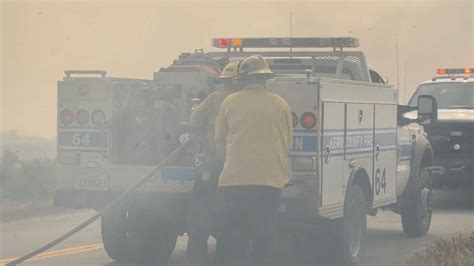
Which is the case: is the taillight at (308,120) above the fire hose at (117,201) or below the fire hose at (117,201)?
above

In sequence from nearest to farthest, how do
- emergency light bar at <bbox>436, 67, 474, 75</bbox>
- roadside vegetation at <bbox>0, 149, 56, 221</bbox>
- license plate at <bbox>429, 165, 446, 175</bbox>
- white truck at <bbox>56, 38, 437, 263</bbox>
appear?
white truck at <bbox>56, 38, 437, 263</bbox> < roadside vegetation at <bbox>0, 149, 56, 221</bbox> < license plate at <bbox>429, 165, 446, 175</bbox> < emergency light bar at <bbox>436, 67, 474, 75</bbox>

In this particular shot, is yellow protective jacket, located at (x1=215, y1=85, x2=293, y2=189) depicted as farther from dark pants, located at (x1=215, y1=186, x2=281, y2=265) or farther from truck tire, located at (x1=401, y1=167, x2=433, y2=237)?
truck tire, located at (x1=401, y1=167, x2=433, y2=237)

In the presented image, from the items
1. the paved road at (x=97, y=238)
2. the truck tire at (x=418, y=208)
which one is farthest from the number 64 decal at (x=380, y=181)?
the truck tire at (x=418, y=208)

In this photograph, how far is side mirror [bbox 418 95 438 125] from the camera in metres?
11.8

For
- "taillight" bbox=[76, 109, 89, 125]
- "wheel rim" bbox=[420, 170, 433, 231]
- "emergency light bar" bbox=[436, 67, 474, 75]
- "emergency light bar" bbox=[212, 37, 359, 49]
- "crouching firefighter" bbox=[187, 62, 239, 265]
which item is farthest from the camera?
"emergency light bar" bbox=[436, 67, 474, 75]

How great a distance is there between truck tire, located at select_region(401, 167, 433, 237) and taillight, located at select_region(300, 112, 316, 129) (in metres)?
3.70

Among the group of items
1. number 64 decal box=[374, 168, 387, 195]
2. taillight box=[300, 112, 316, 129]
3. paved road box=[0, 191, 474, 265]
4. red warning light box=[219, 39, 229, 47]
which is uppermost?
red warning light box=[219, 39, 229, 47]

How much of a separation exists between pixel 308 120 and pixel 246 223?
1.38 metres

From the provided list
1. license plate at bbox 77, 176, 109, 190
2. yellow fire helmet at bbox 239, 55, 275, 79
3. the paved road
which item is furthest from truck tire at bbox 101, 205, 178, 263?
yellow fire helmet at bbox 239, 55, 275, 79

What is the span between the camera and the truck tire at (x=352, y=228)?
28.9 ft

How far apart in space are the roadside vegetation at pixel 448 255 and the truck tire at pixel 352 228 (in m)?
0.60

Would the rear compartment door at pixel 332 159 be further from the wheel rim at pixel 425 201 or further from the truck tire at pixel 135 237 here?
the wheel rim at pixel 425 201

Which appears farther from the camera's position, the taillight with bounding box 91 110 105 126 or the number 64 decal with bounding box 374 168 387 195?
the number 64 decal with bounding box 374 168 387 195

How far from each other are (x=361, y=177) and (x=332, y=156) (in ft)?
3.21
